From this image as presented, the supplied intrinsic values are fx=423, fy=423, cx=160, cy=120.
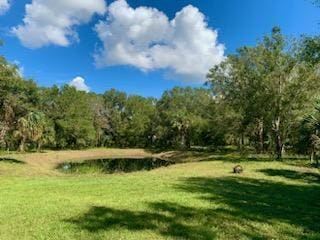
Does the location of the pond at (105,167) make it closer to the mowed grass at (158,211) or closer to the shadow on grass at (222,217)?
the mowed grass at (158,211)

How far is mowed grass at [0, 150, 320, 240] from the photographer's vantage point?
11836 millimetres

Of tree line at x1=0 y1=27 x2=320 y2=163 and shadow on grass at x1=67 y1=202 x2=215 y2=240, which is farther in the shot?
tree line at x1=0 y1=27 x2=320 y2=163

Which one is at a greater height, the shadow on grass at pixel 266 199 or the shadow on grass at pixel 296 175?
the shadow on grass at pixel 296 175

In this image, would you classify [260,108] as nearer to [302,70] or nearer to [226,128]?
[302,70]

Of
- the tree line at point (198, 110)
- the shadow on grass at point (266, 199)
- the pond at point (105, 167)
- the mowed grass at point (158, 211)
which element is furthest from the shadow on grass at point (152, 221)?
the pond at point (105, 167)

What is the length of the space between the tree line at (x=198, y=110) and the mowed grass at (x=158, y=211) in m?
9.03

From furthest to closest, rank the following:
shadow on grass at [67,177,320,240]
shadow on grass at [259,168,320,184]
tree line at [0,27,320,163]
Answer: tree line at [0,27,320,163]
shadow on grass at [259,168,320,184]
shadow on grass at [67,177,320,240]

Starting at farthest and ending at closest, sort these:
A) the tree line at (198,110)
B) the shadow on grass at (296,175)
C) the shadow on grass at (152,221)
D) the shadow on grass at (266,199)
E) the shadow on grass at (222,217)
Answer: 1. the tree line at (198,110)
2. the shadow on grass at (296,175)
3. the shadow on grass at (266,199)
4. the shadow on grass at (222,217)
5. the shadow on grass at (152,221)

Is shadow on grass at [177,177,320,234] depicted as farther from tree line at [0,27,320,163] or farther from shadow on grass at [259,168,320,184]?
tree line at [0,27,320,163]

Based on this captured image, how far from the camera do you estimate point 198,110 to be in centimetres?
9450

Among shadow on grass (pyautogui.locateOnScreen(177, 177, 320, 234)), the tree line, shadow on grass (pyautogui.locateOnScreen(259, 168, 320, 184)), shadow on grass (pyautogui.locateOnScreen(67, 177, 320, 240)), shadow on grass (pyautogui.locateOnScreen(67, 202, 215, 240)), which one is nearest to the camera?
shadow on grass (pyautogui.locateOnScreen(67, 202, 215, 240))

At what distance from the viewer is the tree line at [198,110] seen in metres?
43.0

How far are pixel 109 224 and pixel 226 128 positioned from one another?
56131 millimetres

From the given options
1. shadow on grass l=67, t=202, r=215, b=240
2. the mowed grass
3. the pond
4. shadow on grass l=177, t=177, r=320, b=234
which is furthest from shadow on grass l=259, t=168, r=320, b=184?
the pond
